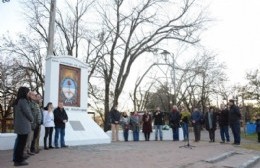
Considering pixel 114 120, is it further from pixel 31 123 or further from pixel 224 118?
pixel 31 123

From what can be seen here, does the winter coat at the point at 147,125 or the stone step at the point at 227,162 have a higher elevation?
the winter coat at the point at 147,125

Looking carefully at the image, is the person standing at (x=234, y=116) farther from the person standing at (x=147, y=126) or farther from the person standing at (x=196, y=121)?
the person standing at (x=147, y=126)

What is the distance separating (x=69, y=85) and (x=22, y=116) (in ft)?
24.7

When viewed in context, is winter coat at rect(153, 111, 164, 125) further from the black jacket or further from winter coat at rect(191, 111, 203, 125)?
the black jacket

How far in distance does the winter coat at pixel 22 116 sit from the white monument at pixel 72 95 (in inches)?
224

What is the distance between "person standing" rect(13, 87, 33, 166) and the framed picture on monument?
269 inches

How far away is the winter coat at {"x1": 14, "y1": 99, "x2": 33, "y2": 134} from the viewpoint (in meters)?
8.50

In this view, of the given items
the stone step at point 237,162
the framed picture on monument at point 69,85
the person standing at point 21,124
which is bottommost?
the stone step at point 237,162

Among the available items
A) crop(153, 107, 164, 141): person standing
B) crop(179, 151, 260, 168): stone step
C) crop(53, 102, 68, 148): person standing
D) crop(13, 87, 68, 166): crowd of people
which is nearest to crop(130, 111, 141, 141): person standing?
crop(153, 107, 164, 141): person standing

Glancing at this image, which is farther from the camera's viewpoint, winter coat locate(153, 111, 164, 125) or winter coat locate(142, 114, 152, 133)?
winter coat locate(142, 114, 152, 133)

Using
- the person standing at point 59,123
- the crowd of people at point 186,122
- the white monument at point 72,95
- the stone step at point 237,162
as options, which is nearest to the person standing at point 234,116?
the crowd of people at point 186,122

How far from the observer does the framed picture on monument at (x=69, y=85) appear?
1562 centimetres

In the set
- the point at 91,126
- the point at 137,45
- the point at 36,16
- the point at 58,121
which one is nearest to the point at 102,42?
the point at 137,45

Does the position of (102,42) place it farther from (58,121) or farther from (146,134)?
(58,121)
